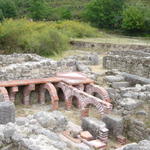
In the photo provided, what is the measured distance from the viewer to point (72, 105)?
13961mm

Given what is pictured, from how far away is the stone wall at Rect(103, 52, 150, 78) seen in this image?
17547 mm

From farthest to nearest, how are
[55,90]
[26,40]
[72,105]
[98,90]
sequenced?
[26,40]
[72,105]
[98,90]
[55,90]

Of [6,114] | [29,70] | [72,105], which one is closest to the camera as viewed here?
[6,114]

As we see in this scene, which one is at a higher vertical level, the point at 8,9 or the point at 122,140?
the point at 8,9

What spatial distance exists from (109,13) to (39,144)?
42.0 meters

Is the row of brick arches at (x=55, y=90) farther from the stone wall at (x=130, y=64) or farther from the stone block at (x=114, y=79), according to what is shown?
the stone wall at (x=130, y=64)

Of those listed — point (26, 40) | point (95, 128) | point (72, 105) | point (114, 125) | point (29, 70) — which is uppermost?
point (26, 40)

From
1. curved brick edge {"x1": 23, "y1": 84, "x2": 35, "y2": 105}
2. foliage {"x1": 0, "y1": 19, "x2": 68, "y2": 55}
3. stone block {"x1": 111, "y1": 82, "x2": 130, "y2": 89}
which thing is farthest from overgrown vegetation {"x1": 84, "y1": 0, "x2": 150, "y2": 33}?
curved brick edge {"x1": 23, "y1": 84, "x2": 35, "y2": 105}

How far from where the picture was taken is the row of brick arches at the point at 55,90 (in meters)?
12.5

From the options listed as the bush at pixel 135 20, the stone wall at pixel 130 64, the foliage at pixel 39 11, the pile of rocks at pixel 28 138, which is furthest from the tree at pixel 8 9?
the pile of rocks at pixel 28 138

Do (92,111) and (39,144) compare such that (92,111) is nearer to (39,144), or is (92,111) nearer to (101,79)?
(101,79)

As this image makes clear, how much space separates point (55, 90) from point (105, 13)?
3566 cm

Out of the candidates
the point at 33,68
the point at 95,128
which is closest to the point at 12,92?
the point at 33,68

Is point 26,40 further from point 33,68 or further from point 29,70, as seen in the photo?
point 29,70
